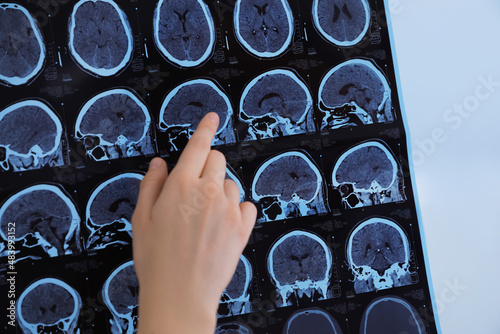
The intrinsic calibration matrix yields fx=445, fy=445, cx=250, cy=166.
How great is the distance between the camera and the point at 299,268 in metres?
1.16

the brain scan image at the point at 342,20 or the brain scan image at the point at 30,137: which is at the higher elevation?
the brain scan image at the point at 342,20

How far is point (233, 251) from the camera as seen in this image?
2.62 feet

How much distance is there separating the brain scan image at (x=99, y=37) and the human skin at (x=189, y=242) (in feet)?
1.31

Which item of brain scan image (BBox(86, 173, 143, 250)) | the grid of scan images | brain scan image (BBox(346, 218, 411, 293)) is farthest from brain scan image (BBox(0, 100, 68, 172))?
brain scan image (BBox(346, 218, 411, 293))

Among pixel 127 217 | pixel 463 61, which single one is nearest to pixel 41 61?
pixel 127 217

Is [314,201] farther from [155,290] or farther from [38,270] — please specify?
A: [38,270]

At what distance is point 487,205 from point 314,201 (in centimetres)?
49

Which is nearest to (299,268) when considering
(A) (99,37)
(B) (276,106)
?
(B) (276,106)

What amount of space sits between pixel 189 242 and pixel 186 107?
457 mm

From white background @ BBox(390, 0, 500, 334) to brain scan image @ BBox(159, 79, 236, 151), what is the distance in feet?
1.70

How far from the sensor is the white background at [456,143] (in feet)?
3.96

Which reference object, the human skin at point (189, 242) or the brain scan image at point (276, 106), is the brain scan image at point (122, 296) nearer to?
the human skin at point (189, 242)

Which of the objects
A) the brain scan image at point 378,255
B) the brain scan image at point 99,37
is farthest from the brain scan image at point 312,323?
the brain scan image at point 99,37

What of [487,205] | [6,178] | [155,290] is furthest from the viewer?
[487,205]
